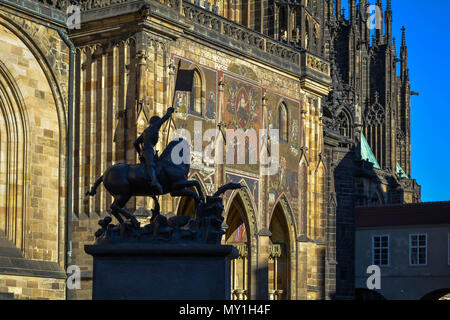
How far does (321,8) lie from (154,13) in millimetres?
12118

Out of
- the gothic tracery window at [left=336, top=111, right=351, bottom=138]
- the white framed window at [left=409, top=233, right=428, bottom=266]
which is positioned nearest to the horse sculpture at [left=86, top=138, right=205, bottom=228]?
the white framed window at [left=409, top=233, right=428, bottom=266]

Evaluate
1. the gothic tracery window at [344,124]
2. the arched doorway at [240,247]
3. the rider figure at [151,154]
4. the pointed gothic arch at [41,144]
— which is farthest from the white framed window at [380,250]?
the rider figure at [151,154]

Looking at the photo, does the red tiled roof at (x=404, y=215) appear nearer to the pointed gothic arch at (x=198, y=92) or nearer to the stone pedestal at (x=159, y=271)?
the pointed gothic arch at (x=198, y=92)

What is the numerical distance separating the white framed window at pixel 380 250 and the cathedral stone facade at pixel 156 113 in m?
9.94

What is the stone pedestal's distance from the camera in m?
15.8

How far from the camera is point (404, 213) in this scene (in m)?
49.6

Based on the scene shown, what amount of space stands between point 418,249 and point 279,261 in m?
15.7

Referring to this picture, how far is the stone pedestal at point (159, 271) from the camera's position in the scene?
15750mm

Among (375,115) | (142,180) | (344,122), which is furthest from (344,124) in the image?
(142,180)

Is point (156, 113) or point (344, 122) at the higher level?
point (344, 122)

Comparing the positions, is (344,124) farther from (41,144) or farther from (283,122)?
(41,144)

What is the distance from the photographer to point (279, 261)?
34562mm

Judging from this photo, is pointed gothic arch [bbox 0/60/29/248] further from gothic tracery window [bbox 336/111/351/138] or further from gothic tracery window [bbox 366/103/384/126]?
gothic tracery window [bbox 366/103/384/126]
